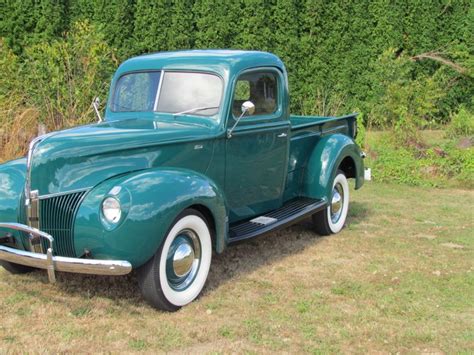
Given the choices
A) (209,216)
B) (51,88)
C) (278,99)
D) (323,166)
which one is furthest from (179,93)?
(51,88)

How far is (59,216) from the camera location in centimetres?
354

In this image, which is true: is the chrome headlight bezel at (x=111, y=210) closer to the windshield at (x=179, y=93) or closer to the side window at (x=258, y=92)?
the windshield at (x=179, y=93)

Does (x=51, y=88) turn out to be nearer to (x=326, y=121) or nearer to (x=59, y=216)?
(x=326, y=121)

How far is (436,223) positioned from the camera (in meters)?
Result: 6.29

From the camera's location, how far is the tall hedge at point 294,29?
11.3m

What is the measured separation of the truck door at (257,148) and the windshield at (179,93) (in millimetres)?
189

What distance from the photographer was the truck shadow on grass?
402cm

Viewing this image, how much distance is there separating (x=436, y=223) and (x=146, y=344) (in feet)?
13.5

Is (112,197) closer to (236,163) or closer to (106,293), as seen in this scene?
(106,293)

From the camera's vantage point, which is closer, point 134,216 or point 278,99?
point 134,216

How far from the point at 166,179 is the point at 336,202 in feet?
9.24

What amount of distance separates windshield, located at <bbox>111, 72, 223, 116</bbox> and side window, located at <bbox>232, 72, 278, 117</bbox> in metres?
0.20

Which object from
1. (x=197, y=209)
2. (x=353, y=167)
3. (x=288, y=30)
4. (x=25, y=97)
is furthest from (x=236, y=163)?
(x=288, y=30)

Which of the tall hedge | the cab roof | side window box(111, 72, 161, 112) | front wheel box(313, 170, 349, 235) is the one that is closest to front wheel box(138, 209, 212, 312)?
side window box(111, 72, 161, 112)
